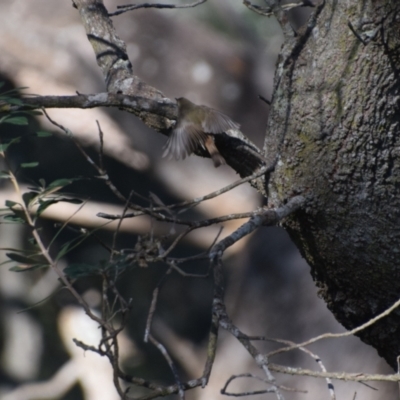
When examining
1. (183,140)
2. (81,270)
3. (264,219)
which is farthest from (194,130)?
(81,270)

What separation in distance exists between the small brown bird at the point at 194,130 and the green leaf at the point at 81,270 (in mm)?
278

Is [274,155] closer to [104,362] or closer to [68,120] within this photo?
[68,120]

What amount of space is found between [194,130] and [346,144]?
0.32 m

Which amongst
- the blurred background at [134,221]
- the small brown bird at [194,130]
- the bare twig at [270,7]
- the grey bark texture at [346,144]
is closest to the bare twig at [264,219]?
the grey bark texture at [346,144]

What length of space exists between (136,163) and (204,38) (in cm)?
109

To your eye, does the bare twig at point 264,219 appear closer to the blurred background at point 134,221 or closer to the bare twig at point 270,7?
the bare twig at point 270,7

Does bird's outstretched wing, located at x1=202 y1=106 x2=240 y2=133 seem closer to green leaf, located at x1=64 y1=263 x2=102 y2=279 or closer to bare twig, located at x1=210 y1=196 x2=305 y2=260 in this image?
bare twig, located at x1=210 y1=196 x2=305 y2=260

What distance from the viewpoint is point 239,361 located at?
13.2 feet

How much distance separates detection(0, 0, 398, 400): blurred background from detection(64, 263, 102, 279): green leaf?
107 inches

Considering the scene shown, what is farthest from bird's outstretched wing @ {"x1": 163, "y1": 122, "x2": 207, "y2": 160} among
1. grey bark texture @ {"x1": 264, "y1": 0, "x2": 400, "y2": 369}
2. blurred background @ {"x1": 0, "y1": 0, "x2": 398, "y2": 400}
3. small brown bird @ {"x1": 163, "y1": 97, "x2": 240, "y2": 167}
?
blurred background @ {"x1": 0, "y1": 0, "x2": 398, "y2": 400}

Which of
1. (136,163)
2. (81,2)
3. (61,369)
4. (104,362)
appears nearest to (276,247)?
(136,163)

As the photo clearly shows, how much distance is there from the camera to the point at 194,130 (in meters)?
1.21

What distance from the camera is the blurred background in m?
4.03

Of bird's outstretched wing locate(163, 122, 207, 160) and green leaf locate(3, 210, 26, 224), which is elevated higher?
bird's outstretched wing locate(163, 122, 207, 160)
